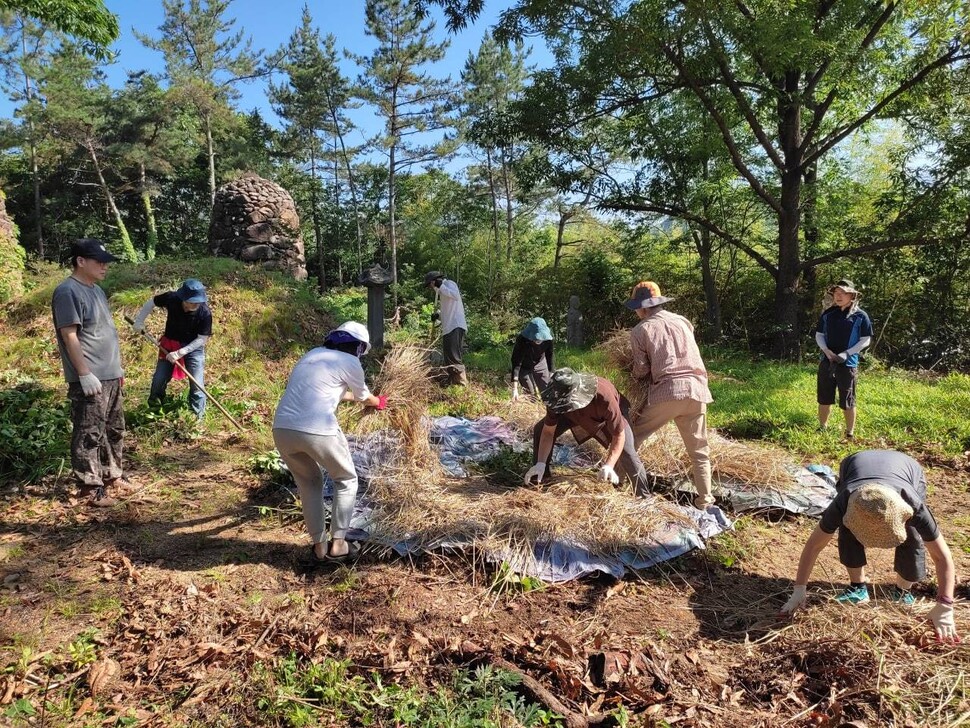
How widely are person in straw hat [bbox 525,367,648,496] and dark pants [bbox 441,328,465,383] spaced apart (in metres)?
3.34

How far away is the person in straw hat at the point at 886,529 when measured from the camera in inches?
88.0

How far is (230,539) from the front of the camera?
3676 mm

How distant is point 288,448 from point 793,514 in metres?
3.46

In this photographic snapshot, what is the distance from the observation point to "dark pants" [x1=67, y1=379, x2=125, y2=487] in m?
3.80

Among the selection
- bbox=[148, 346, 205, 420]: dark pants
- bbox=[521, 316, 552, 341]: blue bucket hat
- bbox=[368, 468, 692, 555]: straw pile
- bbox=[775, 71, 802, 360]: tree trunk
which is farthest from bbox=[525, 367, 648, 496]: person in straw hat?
bbox=[775, 71, 802, 360]: tree trunk

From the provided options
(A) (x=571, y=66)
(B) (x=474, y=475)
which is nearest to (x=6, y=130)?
(A) (x=571, y=66)

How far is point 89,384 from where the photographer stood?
12.1ft

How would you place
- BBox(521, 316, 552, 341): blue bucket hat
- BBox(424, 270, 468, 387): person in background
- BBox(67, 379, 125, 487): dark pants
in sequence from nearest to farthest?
1. BBox(67, 379, 125, 487): dark pants
2. BBox(521, 316, 552, 341): blue bucket hat
3. BBox(424, 270, 468, 387): person in background

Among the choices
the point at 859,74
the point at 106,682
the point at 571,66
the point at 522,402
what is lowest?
the point at 106,682

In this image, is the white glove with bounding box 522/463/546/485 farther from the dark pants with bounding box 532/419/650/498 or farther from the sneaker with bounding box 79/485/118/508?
the sneaker with bounding box 79/485/118/508

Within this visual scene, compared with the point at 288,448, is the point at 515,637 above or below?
below

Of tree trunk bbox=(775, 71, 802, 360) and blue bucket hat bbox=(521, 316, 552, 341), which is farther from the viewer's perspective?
tree trunk bbox=(775, 71, 802, 360)

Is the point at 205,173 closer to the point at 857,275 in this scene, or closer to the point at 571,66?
the point at 571,66

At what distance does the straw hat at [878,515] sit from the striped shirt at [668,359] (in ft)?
4.67
